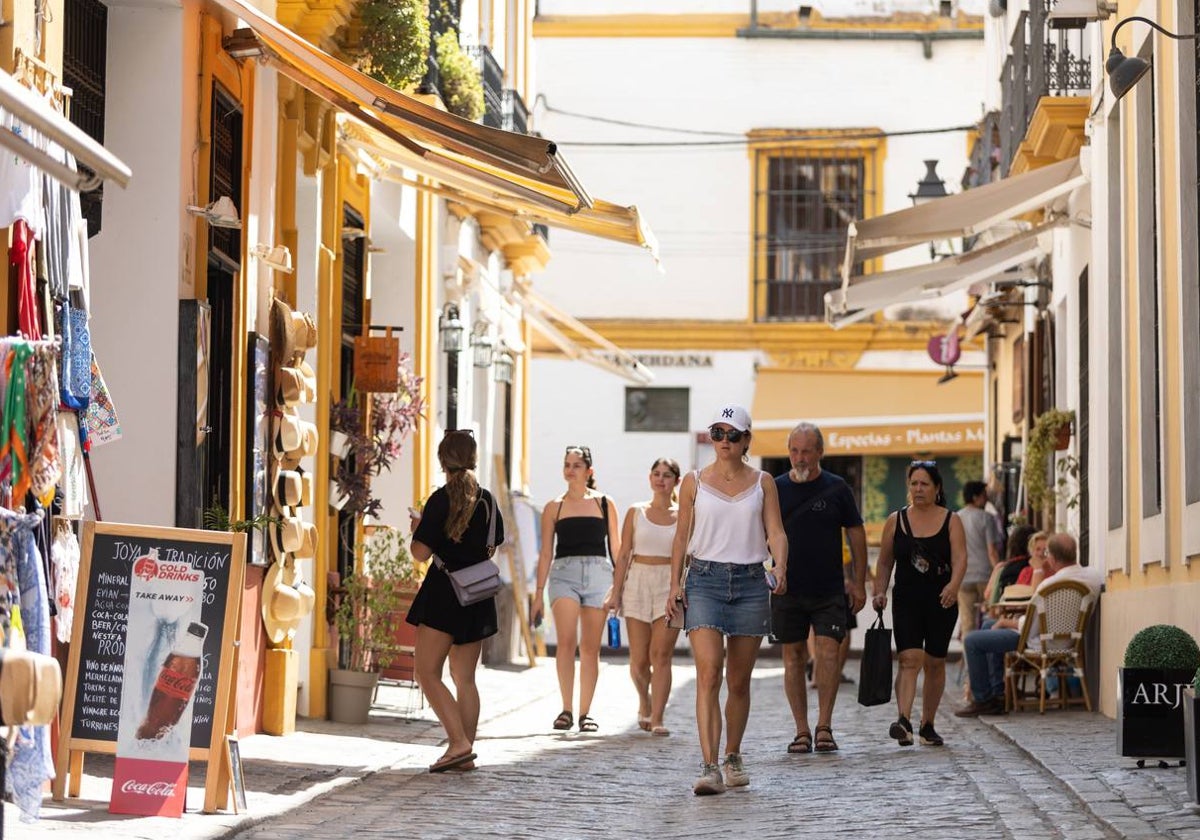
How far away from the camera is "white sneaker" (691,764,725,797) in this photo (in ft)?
34.6

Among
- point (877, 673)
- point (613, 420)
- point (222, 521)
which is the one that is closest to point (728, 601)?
point (877, 673)

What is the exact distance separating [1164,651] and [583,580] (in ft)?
16.4

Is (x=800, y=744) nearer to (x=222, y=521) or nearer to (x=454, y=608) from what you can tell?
(x=454, y=608)

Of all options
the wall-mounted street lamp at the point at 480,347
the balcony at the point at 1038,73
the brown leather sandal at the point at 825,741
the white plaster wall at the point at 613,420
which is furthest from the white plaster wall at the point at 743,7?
the brown leather sandal at the point at 825,741

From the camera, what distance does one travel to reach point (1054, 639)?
1598cm

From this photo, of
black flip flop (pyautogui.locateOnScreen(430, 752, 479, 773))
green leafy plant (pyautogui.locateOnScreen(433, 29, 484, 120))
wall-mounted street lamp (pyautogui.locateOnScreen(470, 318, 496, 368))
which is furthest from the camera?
wall-mounted street lamp (pyautogui.locateOnScreen(470, 318, 496, 368))

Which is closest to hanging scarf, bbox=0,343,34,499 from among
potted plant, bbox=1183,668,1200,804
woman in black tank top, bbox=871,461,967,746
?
potted plant, bbox=1183,668,1200,804

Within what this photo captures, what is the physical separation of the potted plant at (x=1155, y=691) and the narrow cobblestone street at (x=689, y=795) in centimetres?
47

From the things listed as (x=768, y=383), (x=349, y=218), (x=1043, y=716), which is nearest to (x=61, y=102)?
(x=349, y=218)

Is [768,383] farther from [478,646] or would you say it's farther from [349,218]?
[478,646]

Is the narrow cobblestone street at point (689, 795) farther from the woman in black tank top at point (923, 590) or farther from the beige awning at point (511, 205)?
the beige awning at point (511, 205)

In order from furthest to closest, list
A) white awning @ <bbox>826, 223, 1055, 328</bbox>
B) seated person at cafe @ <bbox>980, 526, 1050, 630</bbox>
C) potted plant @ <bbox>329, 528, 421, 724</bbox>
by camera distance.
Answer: white awning @ <bbox>826, 223, 1055, 328</bbox>
seated person at cafe @ <bbox>980, 526, 1050, 630</bbox>
potted plant @ <bbox>329, 528, 421, 724</bbox>

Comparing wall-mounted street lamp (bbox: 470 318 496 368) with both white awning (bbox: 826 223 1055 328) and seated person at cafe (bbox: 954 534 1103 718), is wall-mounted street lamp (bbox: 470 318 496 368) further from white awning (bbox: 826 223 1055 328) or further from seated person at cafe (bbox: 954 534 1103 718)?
seated person at cafe (bbox: 954 534 1103 718)

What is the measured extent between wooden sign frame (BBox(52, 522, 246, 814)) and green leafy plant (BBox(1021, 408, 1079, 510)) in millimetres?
11628
